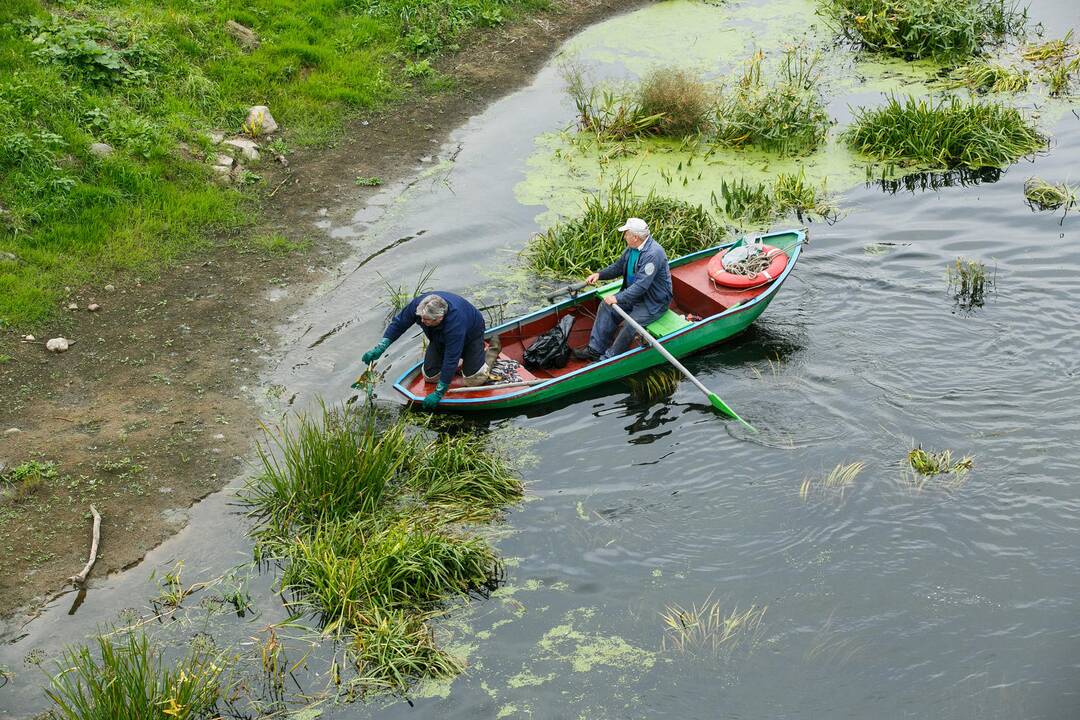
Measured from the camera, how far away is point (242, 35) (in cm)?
1911

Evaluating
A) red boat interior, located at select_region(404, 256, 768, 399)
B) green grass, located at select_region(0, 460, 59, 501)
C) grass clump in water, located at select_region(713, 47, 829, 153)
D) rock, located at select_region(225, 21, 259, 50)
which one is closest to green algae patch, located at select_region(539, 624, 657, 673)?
red boat interior, located at select_region(404, 256, 768, 399)

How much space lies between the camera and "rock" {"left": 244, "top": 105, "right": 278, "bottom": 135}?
57.9 feet

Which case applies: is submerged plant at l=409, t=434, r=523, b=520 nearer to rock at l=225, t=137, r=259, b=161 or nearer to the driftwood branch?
the driftwood branch

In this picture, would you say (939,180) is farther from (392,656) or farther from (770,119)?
(392,656)

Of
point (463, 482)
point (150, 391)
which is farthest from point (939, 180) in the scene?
point (150, 391)

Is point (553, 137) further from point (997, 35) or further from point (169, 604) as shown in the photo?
point (169, 604)

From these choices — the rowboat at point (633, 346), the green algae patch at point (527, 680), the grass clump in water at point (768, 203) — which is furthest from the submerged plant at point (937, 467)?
the grass clump in water at point (768, 203)

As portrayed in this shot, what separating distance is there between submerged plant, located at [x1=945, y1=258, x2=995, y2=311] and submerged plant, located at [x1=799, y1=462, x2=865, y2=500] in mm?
3944

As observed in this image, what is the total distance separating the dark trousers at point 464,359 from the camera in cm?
1205

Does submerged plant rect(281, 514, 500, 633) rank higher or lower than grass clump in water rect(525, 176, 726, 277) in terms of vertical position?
lower

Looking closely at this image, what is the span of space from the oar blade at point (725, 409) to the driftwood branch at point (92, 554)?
22.8ft

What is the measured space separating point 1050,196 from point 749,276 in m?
6.19

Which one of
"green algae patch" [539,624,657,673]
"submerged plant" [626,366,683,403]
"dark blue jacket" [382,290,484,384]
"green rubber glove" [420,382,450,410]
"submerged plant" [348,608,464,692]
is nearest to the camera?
"submerged plant" [348,608,464,692]

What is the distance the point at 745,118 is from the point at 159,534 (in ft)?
41.0
